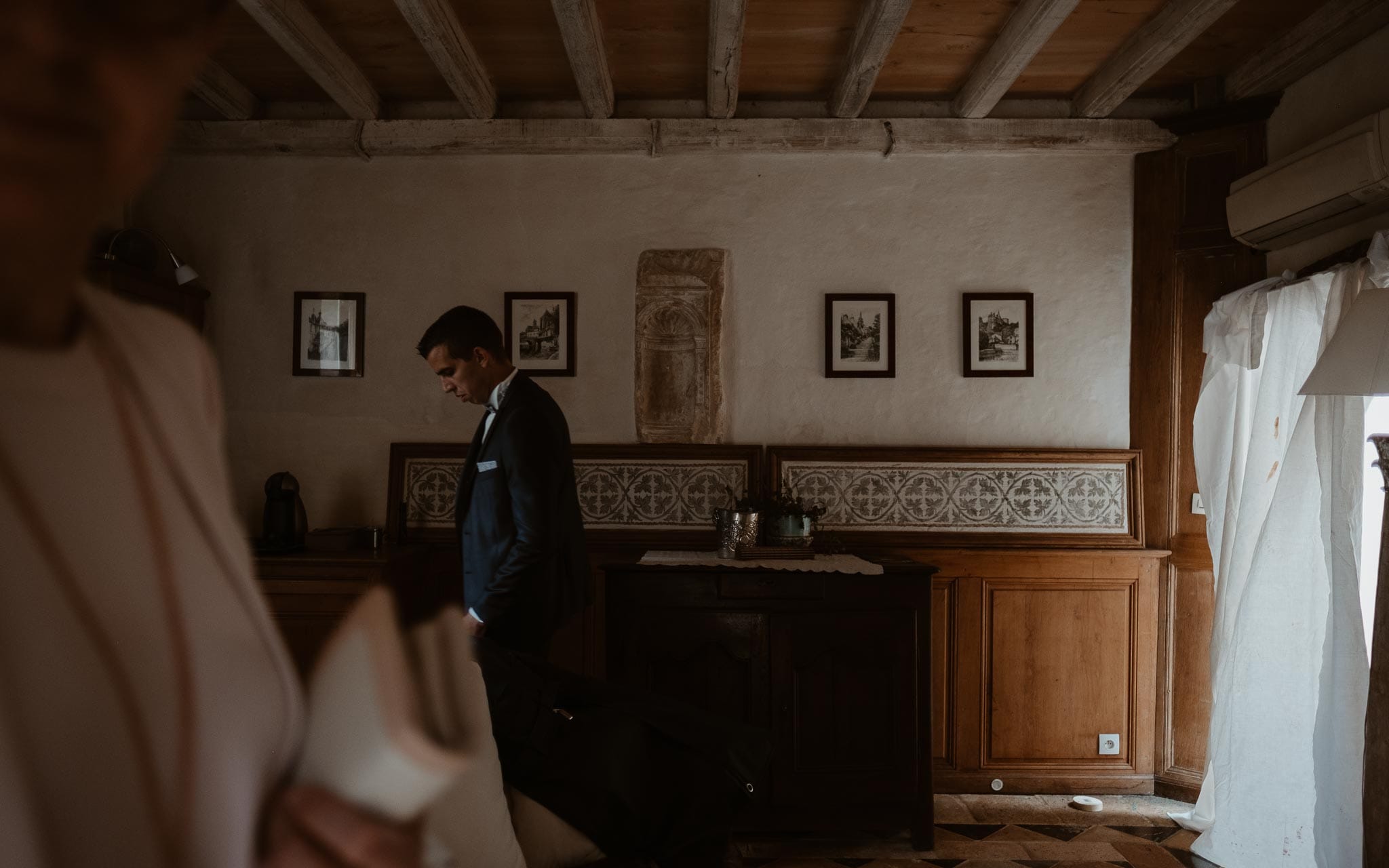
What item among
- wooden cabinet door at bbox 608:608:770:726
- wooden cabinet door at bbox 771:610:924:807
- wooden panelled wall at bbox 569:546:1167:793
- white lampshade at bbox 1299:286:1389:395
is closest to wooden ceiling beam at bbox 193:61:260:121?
wooden panelled wall at bbox 569:546:1167:793

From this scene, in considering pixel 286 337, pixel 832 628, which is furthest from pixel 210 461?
pixel 286 337

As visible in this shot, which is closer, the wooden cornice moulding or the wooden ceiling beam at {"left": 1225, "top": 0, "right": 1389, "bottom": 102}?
the wooden ceiling beam at {"left": 1225, "top": 0, "right": 1389, "bottom": 102}

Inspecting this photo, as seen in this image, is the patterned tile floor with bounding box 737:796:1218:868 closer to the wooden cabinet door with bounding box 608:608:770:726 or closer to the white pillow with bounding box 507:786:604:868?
the wooden cabinet door with bounding box 608:608:770:726

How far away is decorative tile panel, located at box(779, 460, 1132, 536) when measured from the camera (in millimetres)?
3926

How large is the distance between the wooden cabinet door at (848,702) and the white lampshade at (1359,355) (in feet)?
5.08

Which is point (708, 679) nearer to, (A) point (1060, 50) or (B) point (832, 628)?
(B) point (832, 628)

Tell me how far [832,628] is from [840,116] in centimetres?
233

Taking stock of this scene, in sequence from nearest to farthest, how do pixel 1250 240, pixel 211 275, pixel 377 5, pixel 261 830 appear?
1. pixel 261 830
2. pixel 377 5
3. pixel 1250 240
4. pixel 211 275

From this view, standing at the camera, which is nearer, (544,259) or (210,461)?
(210,461)

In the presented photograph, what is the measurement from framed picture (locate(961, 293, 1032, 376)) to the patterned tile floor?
195 cm

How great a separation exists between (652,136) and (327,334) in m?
1.80

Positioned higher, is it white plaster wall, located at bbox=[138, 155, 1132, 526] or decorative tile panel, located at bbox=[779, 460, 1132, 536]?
white plaster wall, located at bbox=[138, 155, 1132, 526]

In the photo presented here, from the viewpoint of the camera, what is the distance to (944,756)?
3.84 metres

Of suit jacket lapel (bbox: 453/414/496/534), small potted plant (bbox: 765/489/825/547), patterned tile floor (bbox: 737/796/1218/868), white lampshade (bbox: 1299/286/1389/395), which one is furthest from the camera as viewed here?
small potted plant (bbox: 765/489/825/547)
